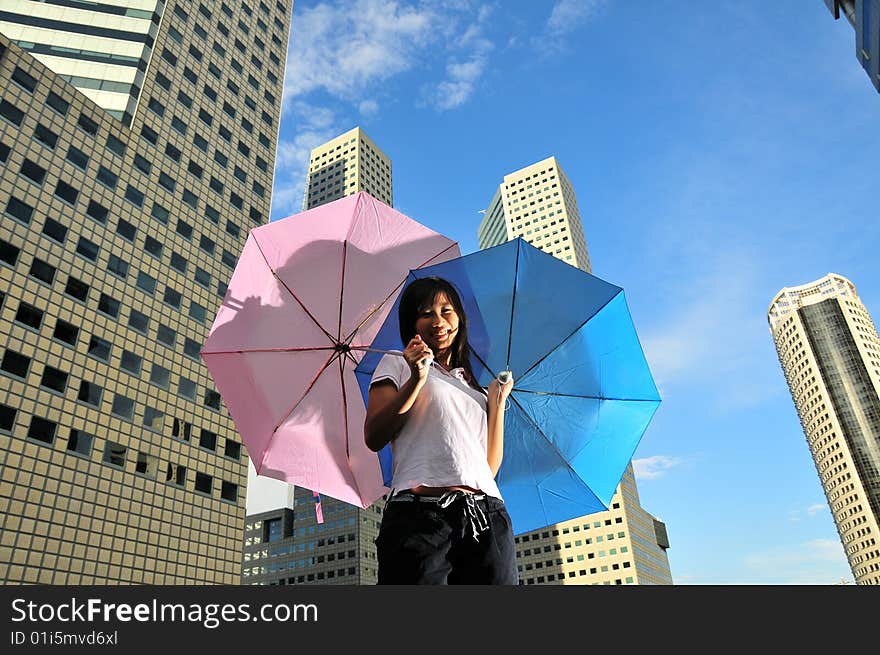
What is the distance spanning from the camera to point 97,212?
32.5 m

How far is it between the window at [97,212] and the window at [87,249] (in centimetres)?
170

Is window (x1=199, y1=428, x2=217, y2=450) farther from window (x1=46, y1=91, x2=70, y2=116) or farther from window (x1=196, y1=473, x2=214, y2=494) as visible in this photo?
window (x1=46, y1=91, x2=70, y2=116)

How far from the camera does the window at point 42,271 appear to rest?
27984 mm

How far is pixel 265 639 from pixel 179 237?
39717mm

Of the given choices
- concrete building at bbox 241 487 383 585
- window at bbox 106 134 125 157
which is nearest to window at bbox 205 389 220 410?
window at bbox 106 134 125 157

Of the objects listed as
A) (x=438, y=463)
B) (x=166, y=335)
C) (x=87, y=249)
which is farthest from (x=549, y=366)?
(x=87, y=249)

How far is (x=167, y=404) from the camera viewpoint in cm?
3166

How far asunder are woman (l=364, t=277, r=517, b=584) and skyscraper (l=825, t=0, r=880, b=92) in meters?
34.7

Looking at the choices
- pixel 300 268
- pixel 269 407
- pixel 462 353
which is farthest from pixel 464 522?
pixel 300 268

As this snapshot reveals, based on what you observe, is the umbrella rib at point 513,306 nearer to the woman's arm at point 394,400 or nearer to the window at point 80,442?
the woman's arm at point 394,400

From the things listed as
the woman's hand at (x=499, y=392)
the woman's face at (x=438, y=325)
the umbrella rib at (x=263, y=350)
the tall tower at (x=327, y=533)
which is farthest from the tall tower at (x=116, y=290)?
the tall tower at (x=327, y=533)

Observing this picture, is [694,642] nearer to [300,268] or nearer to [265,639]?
[265,639]

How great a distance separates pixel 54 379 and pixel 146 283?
8471 mm

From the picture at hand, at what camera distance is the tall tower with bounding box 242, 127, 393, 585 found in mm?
101125
